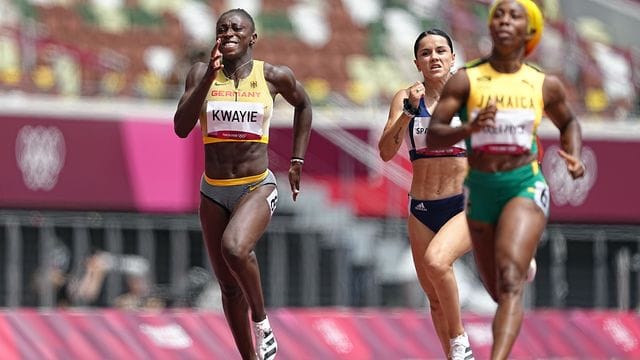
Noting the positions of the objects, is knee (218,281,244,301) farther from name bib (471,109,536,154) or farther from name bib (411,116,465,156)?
name bib (471,109,536,154)

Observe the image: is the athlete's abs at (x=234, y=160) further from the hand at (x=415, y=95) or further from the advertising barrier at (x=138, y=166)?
the advertising barrier at (x=138, y=166)

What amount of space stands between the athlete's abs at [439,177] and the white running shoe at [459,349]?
1013 millimetres

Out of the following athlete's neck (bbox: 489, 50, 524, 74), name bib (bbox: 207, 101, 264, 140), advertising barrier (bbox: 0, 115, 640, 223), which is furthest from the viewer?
advertising barrier (bbox: 0, 115, 640, 223)

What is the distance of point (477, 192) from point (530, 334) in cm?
945

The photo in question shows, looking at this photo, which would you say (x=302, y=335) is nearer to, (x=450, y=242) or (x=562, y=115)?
(x=450, y=242)

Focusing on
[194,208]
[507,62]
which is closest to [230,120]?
[507,62]

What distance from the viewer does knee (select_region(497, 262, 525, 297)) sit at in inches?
374

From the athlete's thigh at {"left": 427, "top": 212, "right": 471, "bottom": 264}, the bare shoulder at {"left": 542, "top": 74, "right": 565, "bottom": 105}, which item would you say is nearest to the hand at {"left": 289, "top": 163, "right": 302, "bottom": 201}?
the athlete's thigh at {"left": 427, "top": 212, "right": 471, "bottom": 264}

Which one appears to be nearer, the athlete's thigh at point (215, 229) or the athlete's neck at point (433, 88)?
the athlete's thigh at point (215, 229)

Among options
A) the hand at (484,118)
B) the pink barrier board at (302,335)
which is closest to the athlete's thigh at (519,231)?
the hand at (484,118)

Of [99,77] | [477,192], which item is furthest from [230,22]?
[99,77]

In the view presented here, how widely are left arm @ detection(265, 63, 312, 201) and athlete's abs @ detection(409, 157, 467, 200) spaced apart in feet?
2.79

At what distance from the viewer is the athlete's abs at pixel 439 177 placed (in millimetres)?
12109

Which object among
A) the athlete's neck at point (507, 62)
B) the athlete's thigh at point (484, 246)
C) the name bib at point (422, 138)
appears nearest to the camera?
the athlete's neck at point (507, 62)
